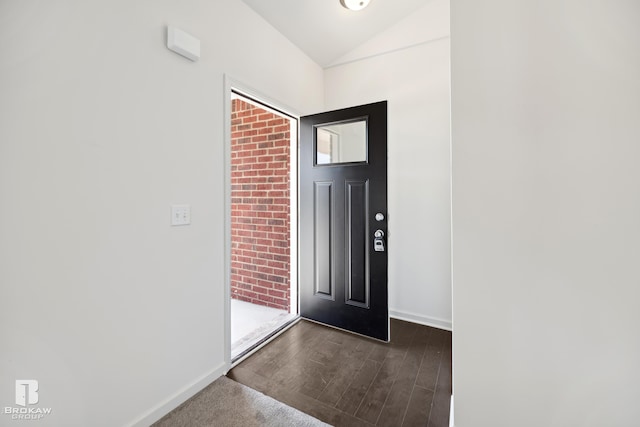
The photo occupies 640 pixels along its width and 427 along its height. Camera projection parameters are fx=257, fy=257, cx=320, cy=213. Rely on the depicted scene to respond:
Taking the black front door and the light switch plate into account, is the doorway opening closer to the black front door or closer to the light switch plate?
the black front door

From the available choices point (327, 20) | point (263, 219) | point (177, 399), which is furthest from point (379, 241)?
point (327, 20)

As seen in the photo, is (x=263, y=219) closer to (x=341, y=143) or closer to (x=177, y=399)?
(x=341, y=143)

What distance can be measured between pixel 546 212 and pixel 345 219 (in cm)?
150

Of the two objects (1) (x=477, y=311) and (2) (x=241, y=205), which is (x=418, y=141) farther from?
(2) (x=241, y=205)

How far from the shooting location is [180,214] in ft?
5.11

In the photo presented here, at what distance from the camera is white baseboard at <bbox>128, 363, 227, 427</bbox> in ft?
4.50

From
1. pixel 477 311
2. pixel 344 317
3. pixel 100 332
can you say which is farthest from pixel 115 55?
pixel 344 317

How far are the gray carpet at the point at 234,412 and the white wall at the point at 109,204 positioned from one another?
84mm

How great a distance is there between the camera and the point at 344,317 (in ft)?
7.81

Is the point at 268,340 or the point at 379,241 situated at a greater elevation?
the point at 379,241

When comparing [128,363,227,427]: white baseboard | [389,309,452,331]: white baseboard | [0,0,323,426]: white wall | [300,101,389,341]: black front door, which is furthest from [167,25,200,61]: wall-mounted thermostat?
[389,309,452,331]: white baseboard

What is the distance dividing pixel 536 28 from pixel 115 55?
6.29ft

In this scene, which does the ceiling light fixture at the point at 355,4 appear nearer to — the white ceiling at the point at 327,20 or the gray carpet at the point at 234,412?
the white ceiling at the point at 327,20

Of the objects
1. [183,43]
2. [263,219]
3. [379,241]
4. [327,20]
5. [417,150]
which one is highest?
[327,20]
